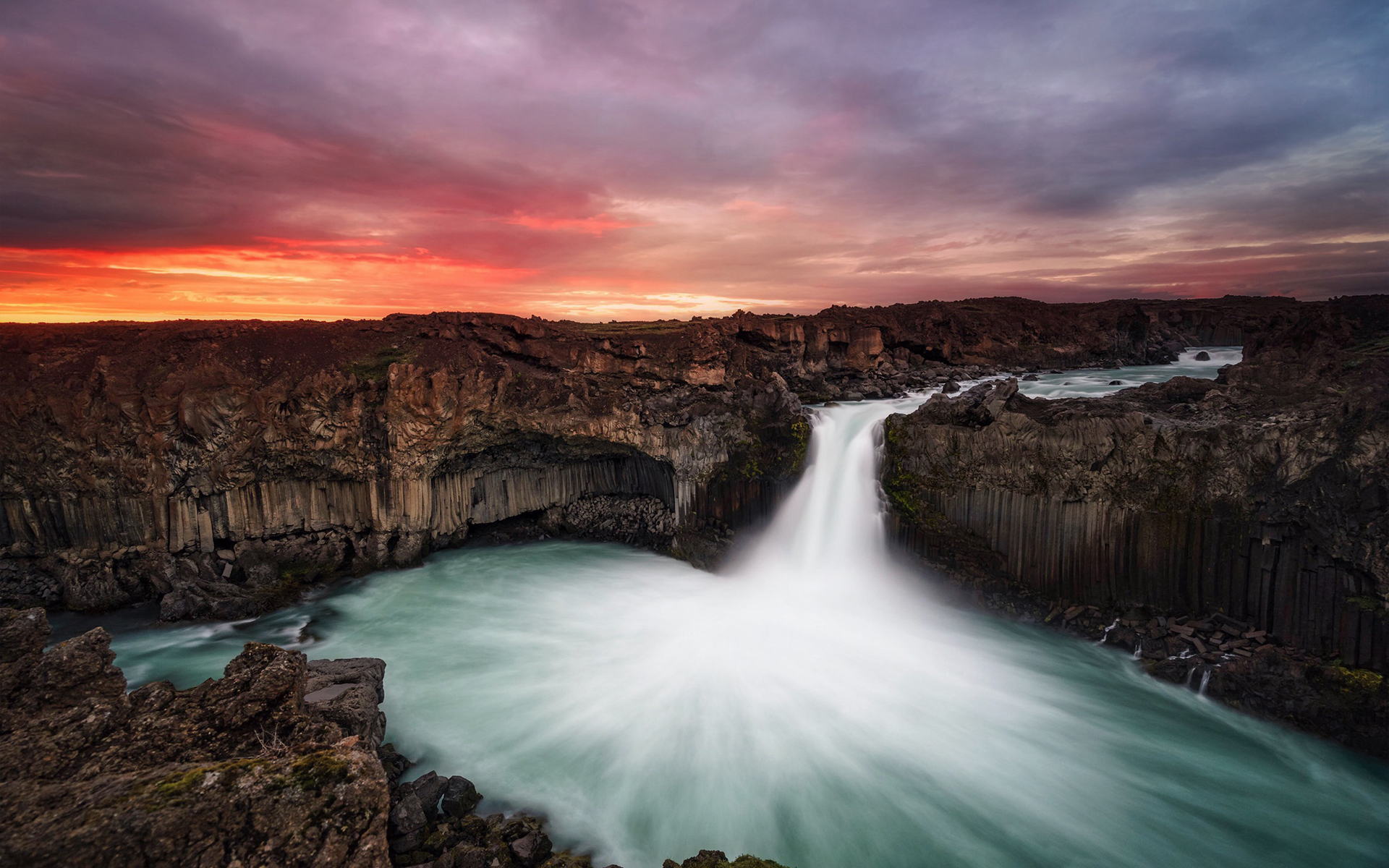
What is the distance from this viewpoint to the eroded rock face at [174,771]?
479 cm

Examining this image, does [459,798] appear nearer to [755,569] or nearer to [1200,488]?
[755,569]

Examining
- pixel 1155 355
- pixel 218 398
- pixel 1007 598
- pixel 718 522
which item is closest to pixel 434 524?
pixel 218 398

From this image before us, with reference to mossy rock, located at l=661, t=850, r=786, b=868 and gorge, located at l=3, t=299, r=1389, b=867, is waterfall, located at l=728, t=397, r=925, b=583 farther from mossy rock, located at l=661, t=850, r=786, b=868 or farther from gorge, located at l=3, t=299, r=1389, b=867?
mossy rock, located at l=661, t=850, r=786, b=868

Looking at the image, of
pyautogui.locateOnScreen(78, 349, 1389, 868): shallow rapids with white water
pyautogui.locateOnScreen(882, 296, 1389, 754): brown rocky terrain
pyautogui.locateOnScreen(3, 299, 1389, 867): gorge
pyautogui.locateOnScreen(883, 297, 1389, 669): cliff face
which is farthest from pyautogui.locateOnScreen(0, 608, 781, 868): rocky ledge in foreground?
pyautogui.locateOnScreen(883, 297, 1389, 669): cliff face

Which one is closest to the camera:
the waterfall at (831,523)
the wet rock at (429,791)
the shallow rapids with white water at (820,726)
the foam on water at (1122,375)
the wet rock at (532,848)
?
the wet rock at (532,848)

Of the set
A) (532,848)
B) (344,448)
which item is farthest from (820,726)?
(344,448)

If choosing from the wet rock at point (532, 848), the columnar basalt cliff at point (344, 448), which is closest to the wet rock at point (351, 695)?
the wet rock at point (532, 848)

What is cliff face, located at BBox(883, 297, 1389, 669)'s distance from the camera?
1052 cm

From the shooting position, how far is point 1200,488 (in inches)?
484

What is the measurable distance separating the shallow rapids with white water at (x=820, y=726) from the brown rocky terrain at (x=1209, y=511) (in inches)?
37.7

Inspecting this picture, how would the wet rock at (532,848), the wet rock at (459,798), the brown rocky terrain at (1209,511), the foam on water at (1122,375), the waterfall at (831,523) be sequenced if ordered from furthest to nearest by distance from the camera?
the foam on water at (1122,375)
the waterfall at (831,523)
the brown rocky terrain at (1209,511)
the wet rock at (459,798)
the wet rock at (532,848)

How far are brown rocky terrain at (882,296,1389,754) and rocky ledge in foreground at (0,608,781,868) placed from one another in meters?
10.9

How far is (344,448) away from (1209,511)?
21.7 meters

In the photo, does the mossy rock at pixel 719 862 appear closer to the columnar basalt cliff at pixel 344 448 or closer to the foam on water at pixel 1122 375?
the columnar basalt cliff at pixel 344 448
